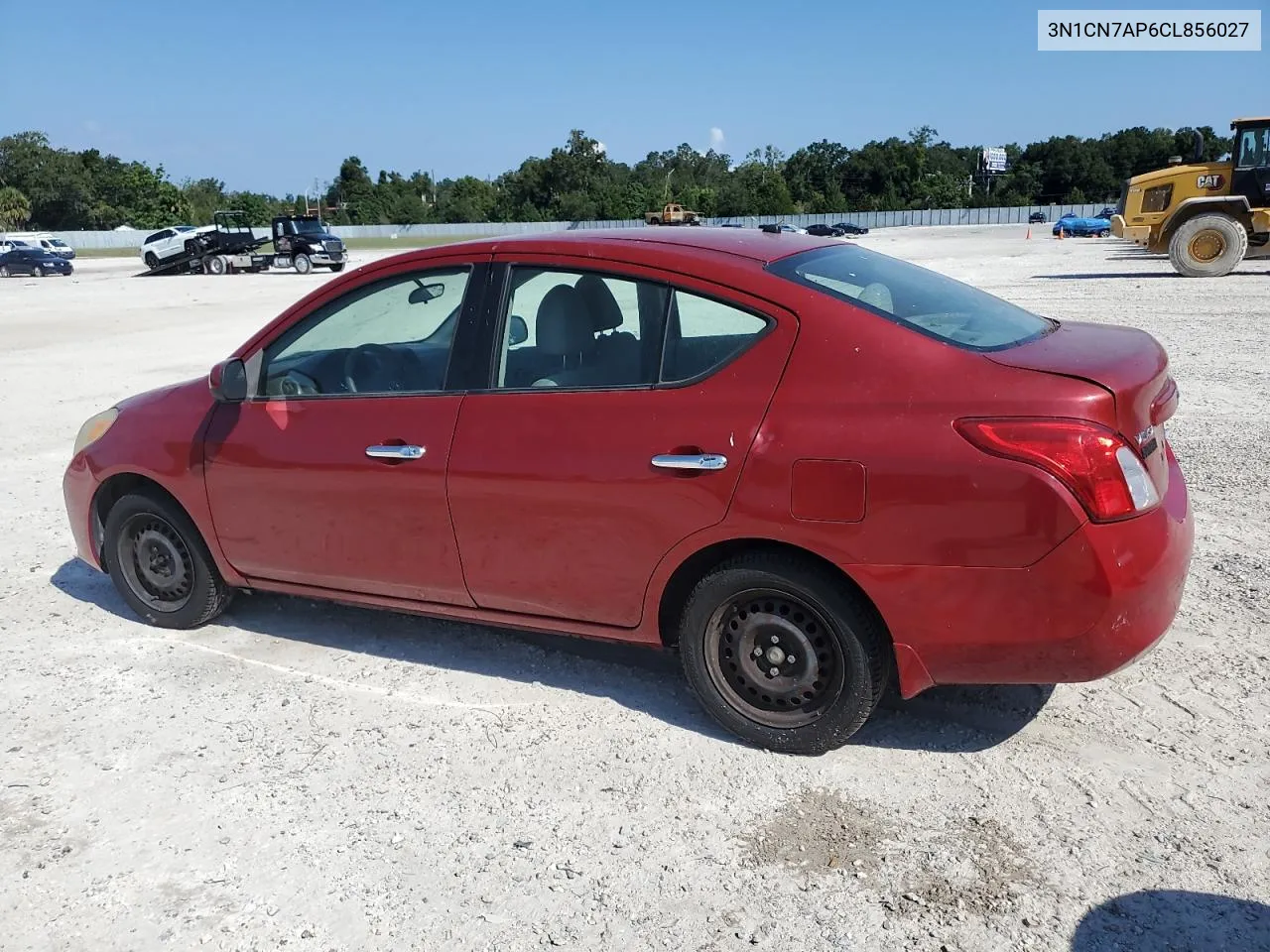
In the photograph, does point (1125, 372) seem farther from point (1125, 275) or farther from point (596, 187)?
point (596, 187)

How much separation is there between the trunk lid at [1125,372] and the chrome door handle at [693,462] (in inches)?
34.6

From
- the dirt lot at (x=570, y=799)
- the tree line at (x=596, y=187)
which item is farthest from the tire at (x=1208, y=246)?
the tree line at (x=596, y=187)

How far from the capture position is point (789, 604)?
3.38 metres

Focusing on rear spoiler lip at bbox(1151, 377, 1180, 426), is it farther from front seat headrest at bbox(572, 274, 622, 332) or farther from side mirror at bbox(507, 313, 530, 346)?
side mirror at bbox(507, 313, 530, 346)

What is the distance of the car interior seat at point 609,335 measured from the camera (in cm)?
363

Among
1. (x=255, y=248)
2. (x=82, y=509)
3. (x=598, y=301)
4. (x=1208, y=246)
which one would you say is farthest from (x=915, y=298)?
(x=255, y=248)

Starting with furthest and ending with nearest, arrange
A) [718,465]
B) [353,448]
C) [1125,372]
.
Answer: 1. [353,448]
2. [718,465]
3. [1125,372]

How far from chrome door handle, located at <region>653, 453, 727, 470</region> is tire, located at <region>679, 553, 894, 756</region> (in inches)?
12.7

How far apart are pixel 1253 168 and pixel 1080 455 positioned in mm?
22588

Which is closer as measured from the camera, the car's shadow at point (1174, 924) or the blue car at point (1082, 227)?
the car's shadow at point (1174, 924)

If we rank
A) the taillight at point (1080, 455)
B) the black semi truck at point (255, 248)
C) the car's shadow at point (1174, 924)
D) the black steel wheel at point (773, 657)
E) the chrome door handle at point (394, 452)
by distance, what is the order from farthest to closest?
the black semi truck at point (255, 248), the chrome door handle at point (394, 452), the black steel wheel at point (773, 657), the taillight at point (1080, 455), the car's shadow at point (1174, 924)

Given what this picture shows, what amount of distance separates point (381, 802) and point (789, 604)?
4.76 ft

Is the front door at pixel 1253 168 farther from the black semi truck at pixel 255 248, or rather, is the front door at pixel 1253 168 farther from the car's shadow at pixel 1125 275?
the black semi truck at pixel 255 248

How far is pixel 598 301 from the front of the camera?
12.6ft
